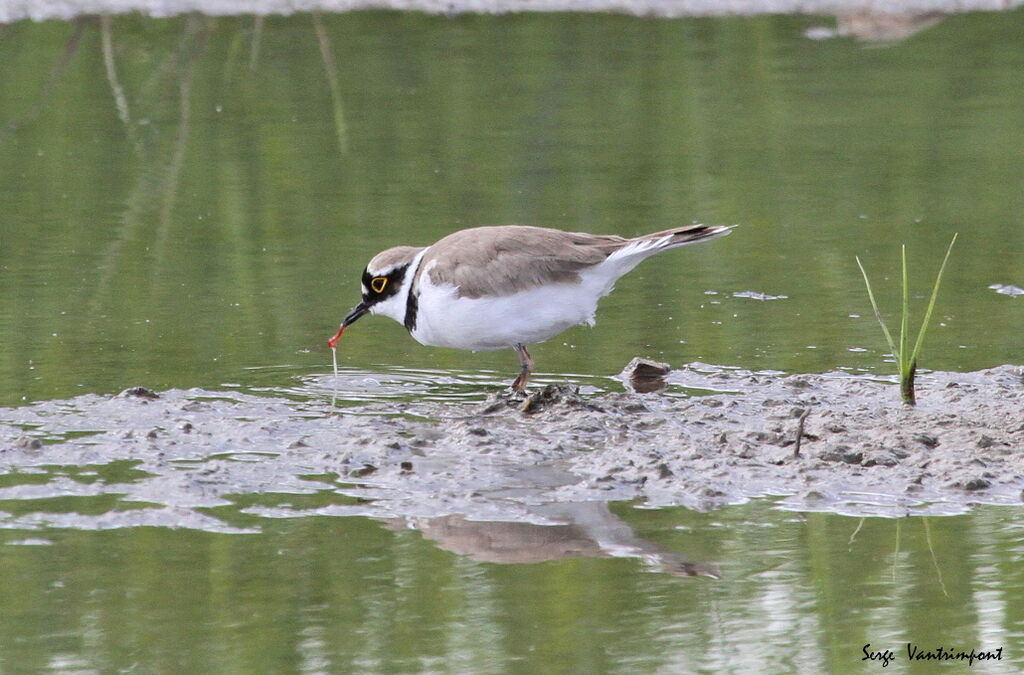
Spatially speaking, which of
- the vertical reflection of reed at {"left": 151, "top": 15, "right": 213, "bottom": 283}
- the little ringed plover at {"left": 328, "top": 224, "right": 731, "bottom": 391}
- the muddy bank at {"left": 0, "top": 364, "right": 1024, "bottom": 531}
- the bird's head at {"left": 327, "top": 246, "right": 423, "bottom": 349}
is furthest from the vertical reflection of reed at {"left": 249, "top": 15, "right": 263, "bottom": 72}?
the muddy bank at {"left": 0, "top": 364, "right": 1024, "bottom": 531}

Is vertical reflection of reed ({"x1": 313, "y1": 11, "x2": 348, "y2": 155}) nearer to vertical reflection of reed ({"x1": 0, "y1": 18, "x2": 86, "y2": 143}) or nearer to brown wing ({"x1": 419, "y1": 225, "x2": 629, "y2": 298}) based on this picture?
vertical reflection of reed ({"x1": 0, "y1": 18, "x2": 86, "y2": 143})

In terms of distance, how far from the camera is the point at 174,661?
14.1 feet

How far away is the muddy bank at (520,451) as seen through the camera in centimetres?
555

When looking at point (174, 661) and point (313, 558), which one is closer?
point (174, 661)

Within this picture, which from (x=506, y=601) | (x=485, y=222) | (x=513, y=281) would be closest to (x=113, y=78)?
(x=485, y=222)

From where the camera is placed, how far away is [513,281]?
689 cm

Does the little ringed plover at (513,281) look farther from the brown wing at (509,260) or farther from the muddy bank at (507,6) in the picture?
the muddy bank at (507,6)

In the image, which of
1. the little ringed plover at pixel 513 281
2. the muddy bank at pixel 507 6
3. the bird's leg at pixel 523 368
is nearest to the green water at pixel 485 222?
the muddy bank at pixel 507 6

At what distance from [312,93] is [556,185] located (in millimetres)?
3465

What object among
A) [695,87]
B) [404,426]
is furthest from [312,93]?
[404,426]

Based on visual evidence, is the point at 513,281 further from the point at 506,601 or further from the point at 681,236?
the point at 506,601

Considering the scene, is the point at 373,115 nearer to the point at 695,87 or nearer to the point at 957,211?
the point at 695,87

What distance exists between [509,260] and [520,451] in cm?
113

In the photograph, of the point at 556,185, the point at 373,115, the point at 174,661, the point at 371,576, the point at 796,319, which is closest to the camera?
the point at 174,661
